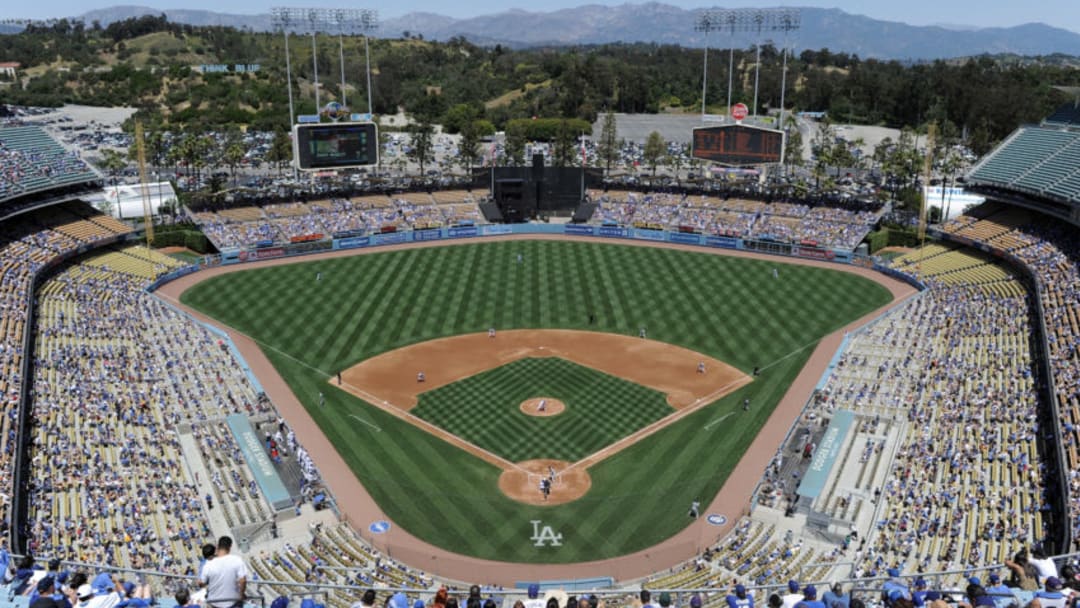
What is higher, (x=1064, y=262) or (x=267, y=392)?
(x=1064, y=262)

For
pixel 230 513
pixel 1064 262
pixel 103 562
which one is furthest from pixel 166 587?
pixel 1064 262

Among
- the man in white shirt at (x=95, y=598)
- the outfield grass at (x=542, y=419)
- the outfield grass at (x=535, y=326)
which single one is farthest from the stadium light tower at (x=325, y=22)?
the man in white shirt at (x=95, y=598)

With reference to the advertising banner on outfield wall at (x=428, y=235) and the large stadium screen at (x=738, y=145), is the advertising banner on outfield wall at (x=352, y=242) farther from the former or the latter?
the large stadium screen at (x=738, y=145)

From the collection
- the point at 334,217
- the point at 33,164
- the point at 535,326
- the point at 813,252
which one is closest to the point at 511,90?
the point at 334,217

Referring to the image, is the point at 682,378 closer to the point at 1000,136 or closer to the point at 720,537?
the point at 720,537

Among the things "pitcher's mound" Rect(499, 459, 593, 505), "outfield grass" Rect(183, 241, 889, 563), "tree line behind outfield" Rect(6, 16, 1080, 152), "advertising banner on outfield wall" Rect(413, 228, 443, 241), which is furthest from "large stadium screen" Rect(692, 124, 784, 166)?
"tree line behind outfield" Rect(6, 16, 1080, 152)

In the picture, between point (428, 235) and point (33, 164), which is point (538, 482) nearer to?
point (428, 235)

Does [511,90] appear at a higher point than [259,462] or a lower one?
higher
